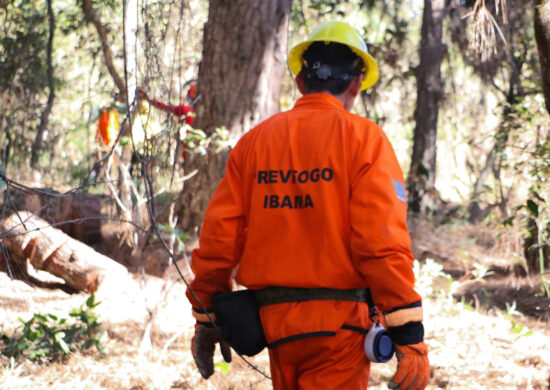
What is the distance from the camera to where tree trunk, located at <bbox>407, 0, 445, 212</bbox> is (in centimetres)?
1298

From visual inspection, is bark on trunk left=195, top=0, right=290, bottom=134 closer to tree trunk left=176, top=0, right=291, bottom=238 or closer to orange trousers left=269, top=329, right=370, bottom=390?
tree trunk left=176, top=0, right=291, bottom=238

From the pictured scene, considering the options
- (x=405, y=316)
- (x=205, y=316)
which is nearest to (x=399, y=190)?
(x=405, y=316)

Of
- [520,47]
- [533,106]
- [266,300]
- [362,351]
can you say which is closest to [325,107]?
[266,300]

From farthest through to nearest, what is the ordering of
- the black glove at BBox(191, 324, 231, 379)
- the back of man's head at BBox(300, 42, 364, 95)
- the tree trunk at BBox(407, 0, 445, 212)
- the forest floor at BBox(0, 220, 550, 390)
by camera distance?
1. the tree trunk at BBox(407, 0, 445, 212)
2. the forest floor at BBox(0, 220, 550, 390)
3. the black glove at BBox(191, 324, 231, 379)
4. the back of man's head at BBox(300, 42, 364, 95)

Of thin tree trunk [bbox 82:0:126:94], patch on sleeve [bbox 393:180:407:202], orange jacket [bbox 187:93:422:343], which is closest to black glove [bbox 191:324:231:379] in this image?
orange jacket [bbox 187:93:422:343]

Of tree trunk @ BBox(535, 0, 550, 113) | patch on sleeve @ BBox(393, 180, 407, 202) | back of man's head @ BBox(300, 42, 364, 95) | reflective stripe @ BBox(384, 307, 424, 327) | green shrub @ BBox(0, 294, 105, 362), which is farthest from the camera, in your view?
green shrub @ BBox(0, 294, 105, 362)

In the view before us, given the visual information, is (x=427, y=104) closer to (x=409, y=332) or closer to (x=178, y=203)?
(x=178, y=203)

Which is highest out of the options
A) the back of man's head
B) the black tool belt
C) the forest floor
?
the back of man's head

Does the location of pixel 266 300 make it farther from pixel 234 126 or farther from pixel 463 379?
pixel 234 126

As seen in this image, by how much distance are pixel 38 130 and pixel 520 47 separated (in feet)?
30.8

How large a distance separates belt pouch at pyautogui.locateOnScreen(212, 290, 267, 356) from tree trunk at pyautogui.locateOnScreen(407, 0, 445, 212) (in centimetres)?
1115

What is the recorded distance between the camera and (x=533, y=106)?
266 inches

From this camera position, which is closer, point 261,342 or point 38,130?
point 261,342

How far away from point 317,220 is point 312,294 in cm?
26
